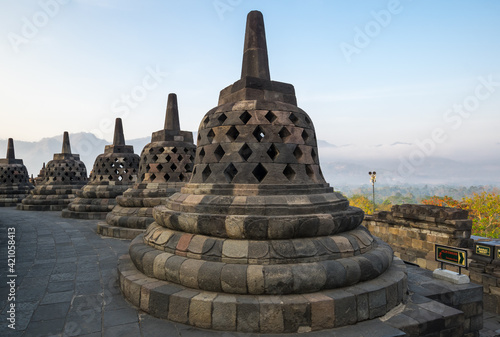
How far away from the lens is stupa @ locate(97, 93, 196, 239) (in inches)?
366

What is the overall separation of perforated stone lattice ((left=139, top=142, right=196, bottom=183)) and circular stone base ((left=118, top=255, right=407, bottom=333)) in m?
6.44

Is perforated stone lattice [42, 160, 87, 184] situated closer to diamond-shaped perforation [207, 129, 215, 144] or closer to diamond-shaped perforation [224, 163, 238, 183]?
diamond-shaped perforation [207, 129, 215, 144]

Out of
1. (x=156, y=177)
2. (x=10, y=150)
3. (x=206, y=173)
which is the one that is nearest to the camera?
(x=206, y=173)

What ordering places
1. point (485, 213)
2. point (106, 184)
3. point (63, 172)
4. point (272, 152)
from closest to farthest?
1. point (272, 152)
2. point (106, 184)
3. point (63, 172)
4. point (485, 213)

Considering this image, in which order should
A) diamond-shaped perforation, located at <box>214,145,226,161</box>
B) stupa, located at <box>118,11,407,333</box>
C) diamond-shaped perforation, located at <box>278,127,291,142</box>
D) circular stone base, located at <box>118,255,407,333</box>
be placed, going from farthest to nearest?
1. diamond-shaped perforation, located at <box>214,145,226,161</box>
2. diamond-shaped perforation, located at <box>278,127,291,142</box>
3. stupa, located at <box>118,11,407,333</box>
4. circular stone base, located at <box>118,255,407,333</box>

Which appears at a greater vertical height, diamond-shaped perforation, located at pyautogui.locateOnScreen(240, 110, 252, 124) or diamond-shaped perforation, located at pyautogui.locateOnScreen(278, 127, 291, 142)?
diamond-shaped perforation, located at pyautogui.locateOnScreen(240, 110, 252, 124)

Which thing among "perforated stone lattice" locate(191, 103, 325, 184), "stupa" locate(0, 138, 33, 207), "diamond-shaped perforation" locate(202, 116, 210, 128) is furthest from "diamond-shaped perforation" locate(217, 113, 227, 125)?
"stupa" locate(0, 138, 33, 207)

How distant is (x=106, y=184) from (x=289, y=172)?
10.7 metres

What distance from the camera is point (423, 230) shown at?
10.4 meters

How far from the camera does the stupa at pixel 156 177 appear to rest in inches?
366

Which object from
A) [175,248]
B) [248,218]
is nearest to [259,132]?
[248,218]

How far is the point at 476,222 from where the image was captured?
2808cm

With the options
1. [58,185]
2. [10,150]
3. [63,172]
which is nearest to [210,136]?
[58,185]

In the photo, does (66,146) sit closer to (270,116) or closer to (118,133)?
(118,133)
